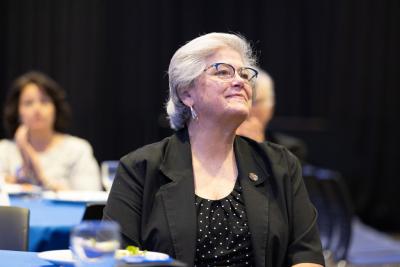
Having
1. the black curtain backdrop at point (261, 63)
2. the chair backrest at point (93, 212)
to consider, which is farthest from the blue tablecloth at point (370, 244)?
the chair backrest at point (93, 212)

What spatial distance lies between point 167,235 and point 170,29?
6639mm

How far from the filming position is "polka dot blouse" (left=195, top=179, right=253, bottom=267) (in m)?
2.75

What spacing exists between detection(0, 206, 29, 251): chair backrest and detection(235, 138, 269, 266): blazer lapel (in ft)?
2.73

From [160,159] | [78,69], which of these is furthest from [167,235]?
[78,69]

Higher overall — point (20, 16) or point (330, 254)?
point (20, 16)

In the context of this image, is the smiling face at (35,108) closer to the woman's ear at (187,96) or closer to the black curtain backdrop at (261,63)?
the woman's ear at (187,96)

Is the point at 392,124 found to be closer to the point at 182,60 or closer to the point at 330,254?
the point at 330,254

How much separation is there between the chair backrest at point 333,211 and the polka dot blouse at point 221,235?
7.02ft

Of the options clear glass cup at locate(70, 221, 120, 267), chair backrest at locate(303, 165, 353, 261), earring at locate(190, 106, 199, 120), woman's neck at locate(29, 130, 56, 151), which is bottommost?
chair backrest at locate(303, 165, 353, 261)

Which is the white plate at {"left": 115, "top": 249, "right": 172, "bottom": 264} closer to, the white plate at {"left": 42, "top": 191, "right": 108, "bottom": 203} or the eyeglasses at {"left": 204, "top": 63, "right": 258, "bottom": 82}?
the eyeglasses at {"left": 204, "top": 63, "right": 258, "bottom": 82}

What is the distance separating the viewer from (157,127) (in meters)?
9.30

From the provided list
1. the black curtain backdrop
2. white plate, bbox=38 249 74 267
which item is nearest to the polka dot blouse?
white plate, bbox=38 249 74 267

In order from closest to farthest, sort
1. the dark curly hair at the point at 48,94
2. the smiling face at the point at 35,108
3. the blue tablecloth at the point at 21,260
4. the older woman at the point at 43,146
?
the blue tablecloth at the point at 21,260 < the older woman at the point at 43,146 < the smiling face at the point at 35,108 < the dark curly hair at the point at 48,94

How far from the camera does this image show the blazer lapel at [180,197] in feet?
8.91
